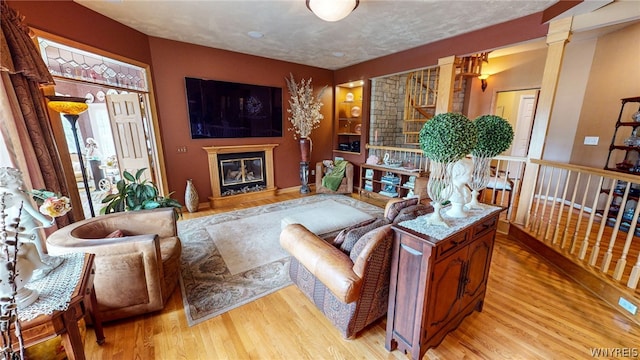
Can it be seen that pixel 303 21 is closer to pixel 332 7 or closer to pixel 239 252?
pixel 332 7

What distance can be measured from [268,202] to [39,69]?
3321 mm

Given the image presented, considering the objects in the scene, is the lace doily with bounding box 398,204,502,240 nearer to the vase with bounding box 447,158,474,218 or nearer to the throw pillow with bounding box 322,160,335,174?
the vase with bounding box 447,158,474,218

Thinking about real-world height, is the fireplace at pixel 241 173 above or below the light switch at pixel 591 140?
below

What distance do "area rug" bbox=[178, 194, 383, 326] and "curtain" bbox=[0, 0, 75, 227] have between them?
50.4 inches

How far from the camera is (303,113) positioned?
199 inches

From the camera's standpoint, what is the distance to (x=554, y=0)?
2490 millimetres

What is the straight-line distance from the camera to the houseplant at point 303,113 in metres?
4.98

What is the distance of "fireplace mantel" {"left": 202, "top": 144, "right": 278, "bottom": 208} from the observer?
4375 millimetres

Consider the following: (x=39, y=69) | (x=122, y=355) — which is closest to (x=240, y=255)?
(x=122, y=355)

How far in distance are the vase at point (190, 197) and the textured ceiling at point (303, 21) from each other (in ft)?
7.59

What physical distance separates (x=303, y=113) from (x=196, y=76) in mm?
2037

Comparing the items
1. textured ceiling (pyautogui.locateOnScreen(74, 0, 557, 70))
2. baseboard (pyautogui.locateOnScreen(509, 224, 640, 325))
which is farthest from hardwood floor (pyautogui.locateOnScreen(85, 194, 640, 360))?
textured ceiling (pyautogui.locateOnScreen(74, 0, 557, 70))

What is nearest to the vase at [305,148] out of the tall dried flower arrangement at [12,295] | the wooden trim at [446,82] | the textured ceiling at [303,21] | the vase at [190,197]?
the textured ceiling at [303,21]

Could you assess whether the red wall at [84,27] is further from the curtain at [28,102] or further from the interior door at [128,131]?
the interior door at [128,131]
